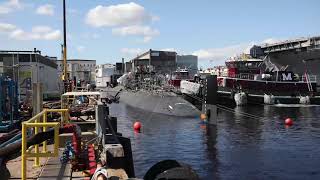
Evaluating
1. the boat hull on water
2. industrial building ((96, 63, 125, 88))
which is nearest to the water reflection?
the boat hull on water

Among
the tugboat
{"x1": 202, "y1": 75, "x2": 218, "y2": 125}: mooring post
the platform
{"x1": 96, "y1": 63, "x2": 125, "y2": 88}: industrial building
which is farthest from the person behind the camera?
{"x1": 96, "y1": 63, "x2": 125, "y2": 88}: industrial building

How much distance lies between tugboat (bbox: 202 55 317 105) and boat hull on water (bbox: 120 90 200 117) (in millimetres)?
16203

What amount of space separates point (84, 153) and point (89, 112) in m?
12.3

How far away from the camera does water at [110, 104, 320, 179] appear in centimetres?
2111

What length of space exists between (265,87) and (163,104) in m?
29.7

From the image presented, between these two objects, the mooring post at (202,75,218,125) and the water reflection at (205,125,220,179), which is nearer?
the water reflection at (205,125,220,179)

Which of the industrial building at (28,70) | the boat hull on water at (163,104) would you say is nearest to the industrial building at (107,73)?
the industrial building at (28,70)

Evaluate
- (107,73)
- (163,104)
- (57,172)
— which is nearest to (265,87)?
(163,104)

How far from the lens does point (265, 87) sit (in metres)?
77.4

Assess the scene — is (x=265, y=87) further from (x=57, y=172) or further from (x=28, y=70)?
(x=57, y=172)

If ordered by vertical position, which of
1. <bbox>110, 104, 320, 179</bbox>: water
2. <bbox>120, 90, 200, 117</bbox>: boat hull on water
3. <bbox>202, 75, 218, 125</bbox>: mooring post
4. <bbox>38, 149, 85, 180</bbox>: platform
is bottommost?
<bbox>110, 104, 320, 179</bbox>: water

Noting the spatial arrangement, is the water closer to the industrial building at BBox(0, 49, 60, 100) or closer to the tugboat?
the industrial building at BBox(0, 49, 60, 100)

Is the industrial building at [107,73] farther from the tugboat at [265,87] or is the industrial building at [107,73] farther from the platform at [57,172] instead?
the platform at [57,172]

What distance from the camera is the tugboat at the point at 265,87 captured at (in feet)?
242
